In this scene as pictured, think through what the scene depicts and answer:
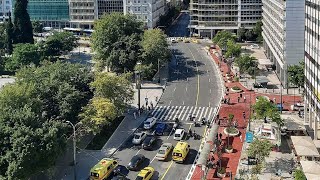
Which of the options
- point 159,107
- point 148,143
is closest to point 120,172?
point 148,143

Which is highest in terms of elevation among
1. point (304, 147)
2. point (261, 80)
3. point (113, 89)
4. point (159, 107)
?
point (113, 89)

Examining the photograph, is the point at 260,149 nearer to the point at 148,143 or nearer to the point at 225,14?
the point at 148,143

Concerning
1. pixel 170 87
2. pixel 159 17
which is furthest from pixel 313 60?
pixel 159 17

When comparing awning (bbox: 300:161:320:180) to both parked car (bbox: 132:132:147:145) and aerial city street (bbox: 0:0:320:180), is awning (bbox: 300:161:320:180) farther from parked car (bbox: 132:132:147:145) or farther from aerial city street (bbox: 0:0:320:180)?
parked car (bbox: 132:132:147:145)

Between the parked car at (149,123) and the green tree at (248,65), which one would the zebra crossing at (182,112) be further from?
the green tree at (248,65)

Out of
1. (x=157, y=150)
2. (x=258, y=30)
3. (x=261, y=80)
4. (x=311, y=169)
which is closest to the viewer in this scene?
(x=311, y=169)

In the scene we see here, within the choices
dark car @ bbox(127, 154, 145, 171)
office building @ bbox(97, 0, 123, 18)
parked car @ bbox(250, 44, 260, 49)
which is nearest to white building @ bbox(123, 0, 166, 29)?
office building @ bbox(97, 0, 123, 18)

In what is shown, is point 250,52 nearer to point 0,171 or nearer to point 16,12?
point 16,12
